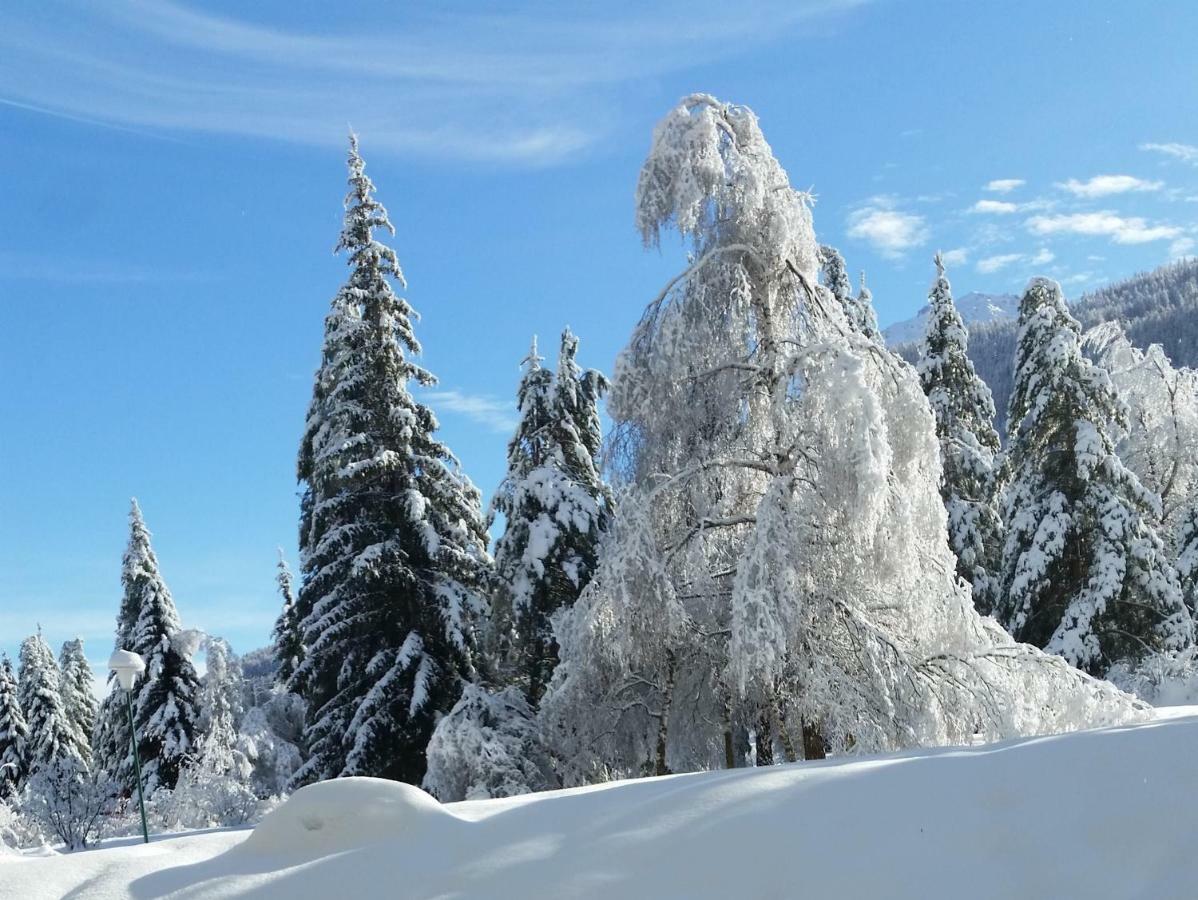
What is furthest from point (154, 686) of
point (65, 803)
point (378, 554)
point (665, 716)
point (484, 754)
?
point (665, 716)

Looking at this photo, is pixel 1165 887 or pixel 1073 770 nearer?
pixel 1165 887

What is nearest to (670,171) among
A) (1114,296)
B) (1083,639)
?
(1083,639)

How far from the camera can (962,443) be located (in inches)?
917

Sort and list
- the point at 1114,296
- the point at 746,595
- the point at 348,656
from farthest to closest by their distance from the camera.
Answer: the point at 1114,296, the point at 348,656, the point at 746,595

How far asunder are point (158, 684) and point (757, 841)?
81.0 ft

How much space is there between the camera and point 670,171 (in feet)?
38.4

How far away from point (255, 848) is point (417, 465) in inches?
552

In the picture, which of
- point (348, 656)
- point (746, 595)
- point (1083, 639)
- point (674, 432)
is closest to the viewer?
point (746, 595)

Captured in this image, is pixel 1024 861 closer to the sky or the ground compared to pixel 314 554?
closer to the ground

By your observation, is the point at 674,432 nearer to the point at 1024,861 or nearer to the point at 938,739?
the point at 938,739

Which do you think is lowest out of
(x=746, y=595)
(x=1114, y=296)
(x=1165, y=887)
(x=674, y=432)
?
(x=1165, y=887)

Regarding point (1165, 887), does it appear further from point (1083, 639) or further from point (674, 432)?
point (1083, 639)

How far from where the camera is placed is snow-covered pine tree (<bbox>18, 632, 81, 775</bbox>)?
37.3 metres

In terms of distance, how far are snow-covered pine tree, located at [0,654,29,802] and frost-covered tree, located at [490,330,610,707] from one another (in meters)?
28.3
